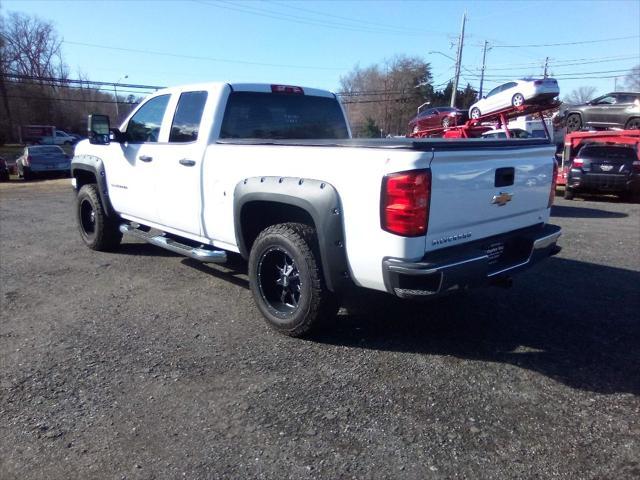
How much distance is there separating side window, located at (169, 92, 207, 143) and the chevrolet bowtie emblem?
9.02 feet

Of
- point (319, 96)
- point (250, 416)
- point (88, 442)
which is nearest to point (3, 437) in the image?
point (88, 442)

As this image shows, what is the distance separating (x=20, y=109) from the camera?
2298 inches

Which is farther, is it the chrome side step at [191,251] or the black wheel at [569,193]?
the black wheel at [569,193]

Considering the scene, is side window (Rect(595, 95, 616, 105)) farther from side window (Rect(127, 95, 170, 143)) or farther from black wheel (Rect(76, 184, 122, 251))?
black wheel (Rect(76, 184, 122, 251))

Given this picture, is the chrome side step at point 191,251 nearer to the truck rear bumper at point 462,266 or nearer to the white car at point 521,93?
the truck rear bumper at point 462,266

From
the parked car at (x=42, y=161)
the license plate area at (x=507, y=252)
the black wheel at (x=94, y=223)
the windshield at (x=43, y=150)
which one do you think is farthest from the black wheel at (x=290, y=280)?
the windshield at (x=43, y=150)

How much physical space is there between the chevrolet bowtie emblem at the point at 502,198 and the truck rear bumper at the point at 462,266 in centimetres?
25

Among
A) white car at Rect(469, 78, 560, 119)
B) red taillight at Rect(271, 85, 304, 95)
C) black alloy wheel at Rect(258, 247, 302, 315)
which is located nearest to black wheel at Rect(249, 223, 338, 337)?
black alloy wheel at Rect(258, 247, 302, 315)

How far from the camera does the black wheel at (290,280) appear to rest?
368 centimetres

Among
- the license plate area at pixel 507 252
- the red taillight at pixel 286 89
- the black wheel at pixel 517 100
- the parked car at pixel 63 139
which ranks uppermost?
the black wheel at pixel 517 100

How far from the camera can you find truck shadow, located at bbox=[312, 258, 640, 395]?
3.54m

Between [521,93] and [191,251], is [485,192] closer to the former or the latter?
[191,251]

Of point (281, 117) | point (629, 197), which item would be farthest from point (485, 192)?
point (629, 197)

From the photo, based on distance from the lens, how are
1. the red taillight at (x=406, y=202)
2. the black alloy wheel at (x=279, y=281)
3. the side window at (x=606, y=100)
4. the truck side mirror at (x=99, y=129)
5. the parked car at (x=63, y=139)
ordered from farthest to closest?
the parked car at (x=63, y=139) → the side window at (x=606, y=100) → the truck side mirror at (x=99, y=129) → the black alloy wheel at (x=279, y=281) → the red taillight at (x=406, y=202)
